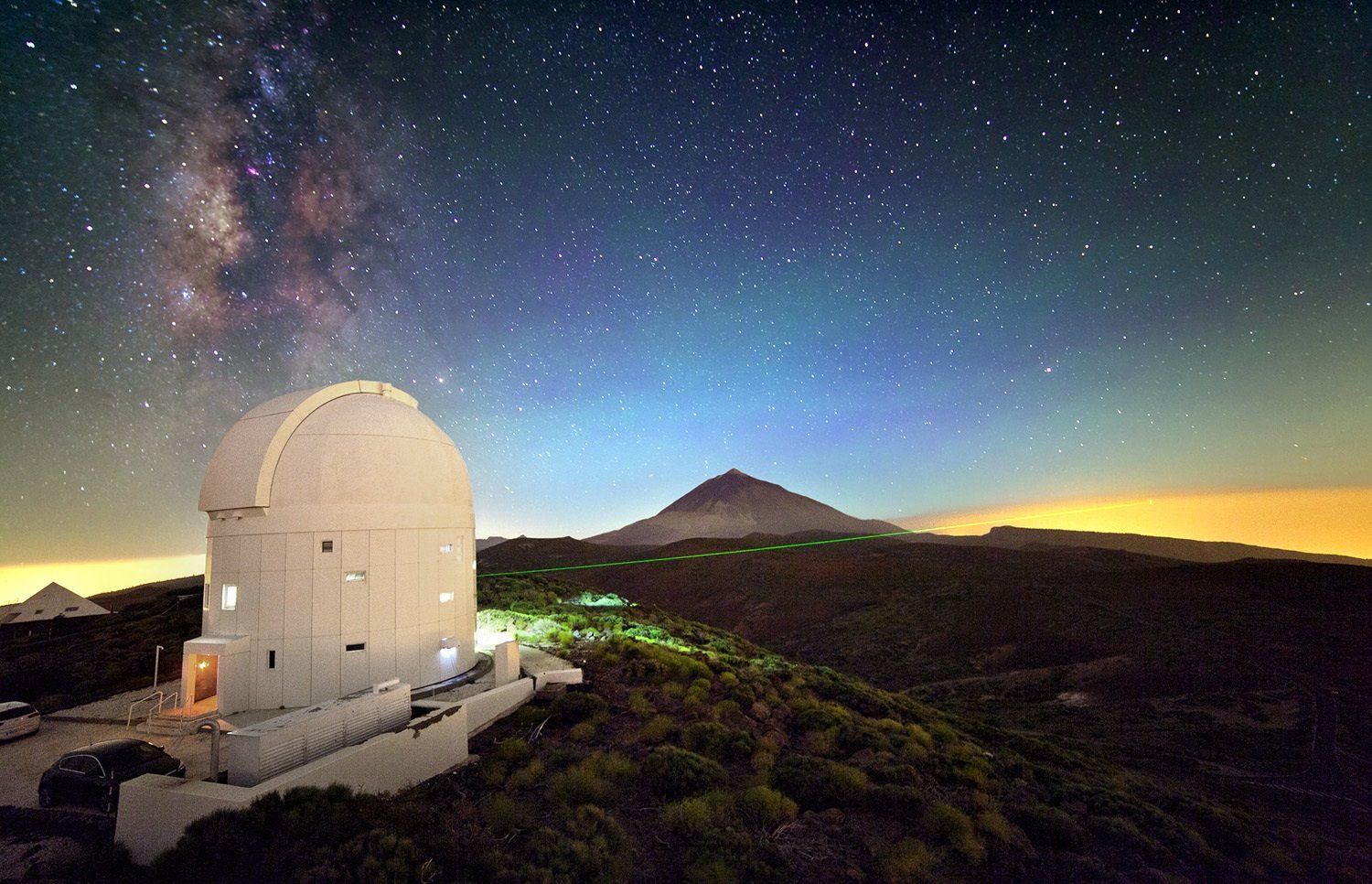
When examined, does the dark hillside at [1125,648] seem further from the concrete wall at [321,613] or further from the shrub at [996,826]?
the concrete wall at [321,613]

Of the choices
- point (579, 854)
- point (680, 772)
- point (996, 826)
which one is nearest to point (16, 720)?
point (579, 854)

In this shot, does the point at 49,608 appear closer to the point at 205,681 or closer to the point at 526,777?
the point at 205,681

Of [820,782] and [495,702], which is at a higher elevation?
[495,702]

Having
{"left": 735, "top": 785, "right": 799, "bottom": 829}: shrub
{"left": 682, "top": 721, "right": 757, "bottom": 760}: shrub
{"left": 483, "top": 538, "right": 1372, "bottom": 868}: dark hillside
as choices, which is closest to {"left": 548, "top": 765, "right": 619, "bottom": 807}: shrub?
{"left": 735, "top": 785, "right": 799, "bottom": 829}: shrub

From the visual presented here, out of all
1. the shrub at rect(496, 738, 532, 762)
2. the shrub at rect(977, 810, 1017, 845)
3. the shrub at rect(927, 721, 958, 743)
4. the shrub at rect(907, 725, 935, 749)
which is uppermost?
the shrub at rect(496, 738, 532, 762)

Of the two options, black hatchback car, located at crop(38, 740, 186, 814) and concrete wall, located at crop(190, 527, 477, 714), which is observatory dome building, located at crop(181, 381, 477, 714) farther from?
black hatchback car, located at crop(38, 740, 186, 814)

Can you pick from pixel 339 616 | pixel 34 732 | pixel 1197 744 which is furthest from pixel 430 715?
pixel 1197 744

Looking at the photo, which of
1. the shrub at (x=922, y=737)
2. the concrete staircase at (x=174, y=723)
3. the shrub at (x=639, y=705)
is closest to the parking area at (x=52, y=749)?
the concrete staircase at (x=174, y=723)
